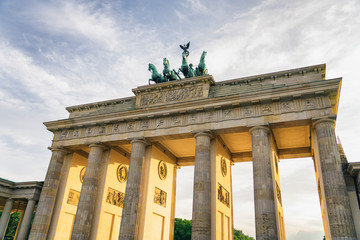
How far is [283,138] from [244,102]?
566 centimetres

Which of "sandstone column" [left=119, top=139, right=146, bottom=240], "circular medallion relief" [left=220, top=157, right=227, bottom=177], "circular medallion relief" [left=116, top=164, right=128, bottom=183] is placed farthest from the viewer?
"circular medallion relief" [left=116, top=164, right=128, bottom=183]

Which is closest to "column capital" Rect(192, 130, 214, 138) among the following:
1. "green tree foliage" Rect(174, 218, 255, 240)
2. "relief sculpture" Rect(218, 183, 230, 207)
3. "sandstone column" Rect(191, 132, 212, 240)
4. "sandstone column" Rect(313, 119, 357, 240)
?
"sandstone column" Rect(191, 132, 212, 240)

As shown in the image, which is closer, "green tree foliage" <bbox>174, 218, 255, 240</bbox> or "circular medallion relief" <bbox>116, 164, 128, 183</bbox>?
"circular medallion relief" <bbox>116, 164, 128, 183</bbox>

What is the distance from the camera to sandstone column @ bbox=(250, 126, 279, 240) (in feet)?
54.4

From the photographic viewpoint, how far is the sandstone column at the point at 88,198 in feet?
69.6

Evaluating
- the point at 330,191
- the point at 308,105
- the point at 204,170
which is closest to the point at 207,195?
the point at 204,170

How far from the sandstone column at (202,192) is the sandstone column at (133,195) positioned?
4.52m

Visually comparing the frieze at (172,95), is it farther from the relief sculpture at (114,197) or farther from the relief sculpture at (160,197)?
the relief sculpture at (114,197)

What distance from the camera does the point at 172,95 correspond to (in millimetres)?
23844

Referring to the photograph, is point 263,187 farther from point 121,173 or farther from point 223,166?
point 121,173

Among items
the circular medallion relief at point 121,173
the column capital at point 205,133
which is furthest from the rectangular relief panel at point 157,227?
the column capital at point 205,133

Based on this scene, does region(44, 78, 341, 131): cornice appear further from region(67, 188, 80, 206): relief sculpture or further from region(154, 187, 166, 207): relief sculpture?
region(154, 187, 166, 207): relief sculpture

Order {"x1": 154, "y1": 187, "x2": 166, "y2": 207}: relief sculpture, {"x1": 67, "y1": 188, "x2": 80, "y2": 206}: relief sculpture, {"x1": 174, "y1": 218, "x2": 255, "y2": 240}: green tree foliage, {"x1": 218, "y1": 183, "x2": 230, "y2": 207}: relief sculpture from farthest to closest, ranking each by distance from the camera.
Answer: {"x1": 174, "y1": 218, "x2": 255, "y2": 240}: green tree foliage < {"x1": 67, "y1": 188, "x2": 80, "y2": 206}: relief sculpture < {"x1": 154, "y1": 187, "x2": 166, "y2": 207}: relief sculpture < {"x1": 218, "y1": 183, "x2": 230, "y2": 207}: relief sculpture

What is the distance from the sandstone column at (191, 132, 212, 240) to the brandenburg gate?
0.22ft
